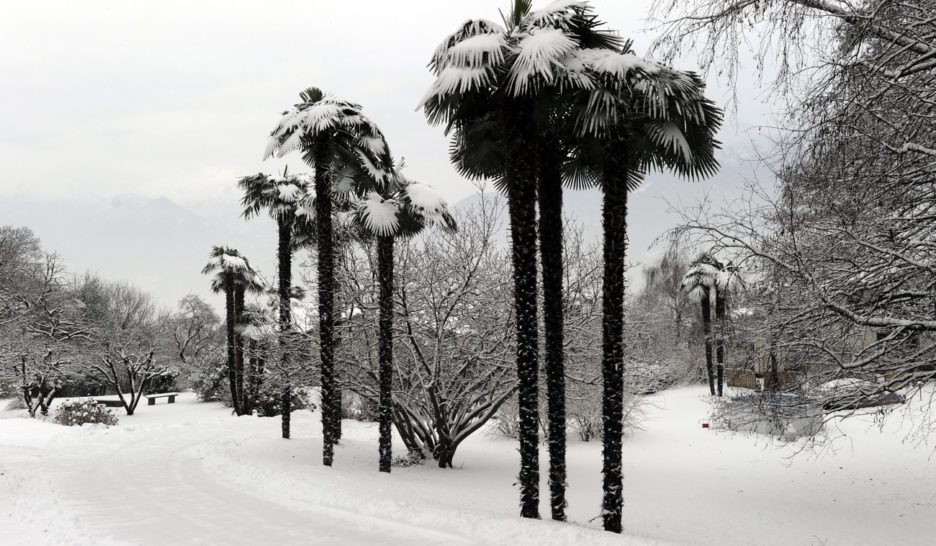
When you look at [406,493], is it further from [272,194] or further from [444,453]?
[272,194]

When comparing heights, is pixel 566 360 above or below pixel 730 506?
above

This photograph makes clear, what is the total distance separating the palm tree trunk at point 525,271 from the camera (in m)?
12.1

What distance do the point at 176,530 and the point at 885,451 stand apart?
22.3 metres

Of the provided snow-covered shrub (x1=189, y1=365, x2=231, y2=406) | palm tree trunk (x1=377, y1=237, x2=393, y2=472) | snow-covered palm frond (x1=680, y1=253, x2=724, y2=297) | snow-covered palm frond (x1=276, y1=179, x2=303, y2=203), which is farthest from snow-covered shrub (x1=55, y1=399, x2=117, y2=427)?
snow-covered palm frond (x1=680, y1=253, x2=724, y2=297)

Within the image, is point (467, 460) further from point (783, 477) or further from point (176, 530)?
point (176, 530)

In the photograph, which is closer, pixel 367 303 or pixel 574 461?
pixel 367 303

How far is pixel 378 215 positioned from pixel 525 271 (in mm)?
→ 7178

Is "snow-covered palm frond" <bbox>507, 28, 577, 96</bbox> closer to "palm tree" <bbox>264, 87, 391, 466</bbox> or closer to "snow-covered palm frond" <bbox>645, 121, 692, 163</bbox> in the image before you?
"snow-covered palm frond" <bbox>645, 121, 692, 163</bbox>

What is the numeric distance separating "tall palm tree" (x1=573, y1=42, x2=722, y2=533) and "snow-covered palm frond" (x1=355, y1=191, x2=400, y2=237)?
7328 mm

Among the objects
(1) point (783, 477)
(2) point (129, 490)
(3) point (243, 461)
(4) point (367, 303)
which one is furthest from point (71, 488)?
(1) point (783, 477)

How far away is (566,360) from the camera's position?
20.1m

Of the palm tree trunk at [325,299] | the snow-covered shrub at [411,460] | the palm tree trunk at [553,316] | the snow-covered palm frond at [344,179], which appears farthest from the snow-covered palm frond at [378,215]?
the snow-covered shrub at [411,460]

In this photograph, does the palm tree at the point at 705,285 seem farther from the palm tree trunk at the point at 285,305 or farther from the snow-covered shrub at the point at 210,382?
the snow-covered shrub at the point at 210,382

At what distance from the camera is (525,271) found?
12.2m
